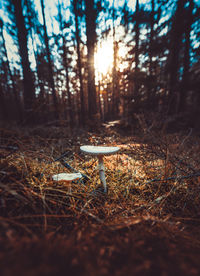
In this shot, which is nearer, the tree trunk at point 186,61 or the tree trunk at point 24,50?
the tree trunk at point 186,61

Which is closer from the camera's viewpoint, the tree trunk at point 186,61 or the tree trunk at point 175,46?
the tree trunk at point 186,61

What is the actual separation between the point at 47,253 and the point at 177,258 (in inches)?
22.9

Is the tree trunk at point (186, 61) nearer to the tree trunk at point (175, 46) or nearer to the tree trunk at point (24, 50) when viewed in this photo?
the tree trunk at point (175, 46)

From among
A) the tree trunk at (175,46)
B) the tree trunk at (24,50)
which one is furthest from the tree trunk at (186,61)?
the tree trunk at (24,50)

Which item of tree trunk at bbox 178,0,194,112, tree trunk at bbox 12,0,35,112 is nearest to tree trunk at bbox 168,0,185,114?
tree trunk at bbox 178,0,194,112

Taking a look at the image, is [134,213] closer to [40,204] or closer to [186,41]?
[40,204]

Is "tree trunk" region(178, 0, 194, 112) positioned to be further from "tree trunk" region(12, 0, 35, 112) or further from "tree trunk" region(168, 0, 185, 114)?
"tree trunk" region(12, 0, 35, 112)

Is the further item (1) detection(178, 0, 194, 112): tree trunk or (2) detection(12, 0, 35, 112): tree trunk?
(2) detection(12, 0, 35, 112): tree trunk

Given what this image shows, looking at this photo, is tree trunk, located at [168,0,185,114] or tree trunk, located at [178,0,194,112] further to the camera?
tree trunk, located at [168,0,185,114]

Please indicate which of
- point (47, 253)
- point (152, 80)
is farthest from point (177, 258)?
point (152, 80)

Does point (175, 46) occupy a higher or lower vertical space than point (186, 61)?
higher

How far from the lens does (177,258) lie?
0.53 metres

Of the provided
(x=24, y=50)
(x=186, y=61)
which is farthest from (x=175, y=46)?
(x=24, y=50)

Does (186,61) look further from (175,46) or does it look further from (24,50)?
(24,50)
